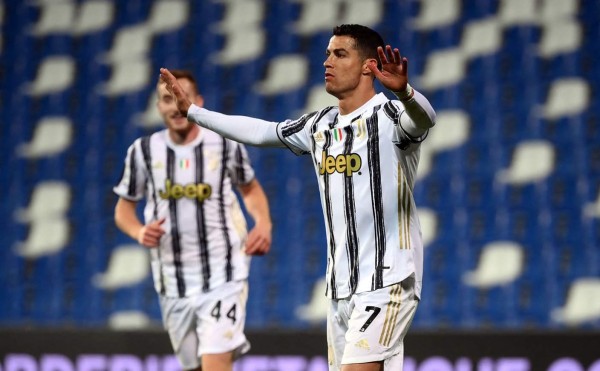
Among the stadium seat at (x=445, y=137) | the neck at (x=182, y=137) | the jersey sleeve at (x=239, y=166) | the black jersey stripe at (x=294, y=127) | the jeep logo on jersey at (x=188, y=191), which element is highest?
the stadium seat at (x=445, y=137)

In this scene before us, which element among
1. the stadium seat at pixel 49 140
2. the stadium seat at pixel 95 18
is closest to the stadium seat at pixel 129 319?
the stadium seat at pixel 49 140

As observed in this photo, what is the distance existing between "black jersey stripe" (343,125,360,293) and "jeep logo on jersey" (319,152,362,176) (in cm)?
2

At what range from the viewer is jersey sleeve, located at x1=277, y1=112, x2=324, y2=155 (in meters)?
3.63

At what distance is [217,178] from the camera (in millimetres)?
4707

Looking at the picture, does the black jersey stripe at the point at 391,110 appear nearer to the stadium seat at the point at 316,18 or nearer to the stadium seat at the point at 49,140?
the stadium seat at the point at 316,18

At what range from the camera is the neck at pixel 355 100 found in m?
3.49

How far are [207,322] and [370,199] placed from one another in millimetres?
1488

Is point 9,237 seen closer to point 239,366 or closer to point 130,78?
point 130,78

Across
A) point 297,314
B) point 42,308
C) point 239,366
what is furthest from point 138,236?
point 42,308

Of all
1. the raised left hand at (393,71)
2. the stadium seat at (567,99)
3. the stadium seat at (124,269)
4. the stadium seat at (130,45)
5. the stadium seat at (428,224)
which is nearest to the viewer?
the raised left hand at (393,71)

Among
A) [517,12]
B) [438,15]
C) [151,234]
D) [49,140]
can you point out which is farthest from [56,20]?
[151,234]

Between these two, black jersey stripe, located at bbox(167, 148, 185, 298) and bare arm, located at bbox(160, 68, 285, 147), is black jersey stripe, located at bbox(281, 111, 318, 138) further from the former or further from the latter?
black jersey stripe, located at bbox(167, 148, 185, 298)

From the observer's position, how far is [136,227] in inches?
190

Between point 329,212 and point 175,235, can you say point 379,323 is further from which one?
point 175,235
